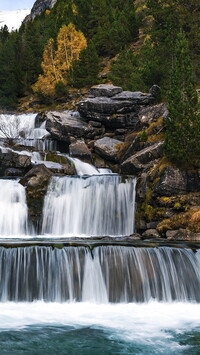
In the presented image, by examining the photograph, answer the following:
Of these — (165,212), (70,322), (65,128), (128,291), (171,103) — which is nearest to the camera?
(70,322)

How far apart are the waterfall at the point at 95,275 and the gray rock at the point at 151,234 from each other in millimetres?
5215

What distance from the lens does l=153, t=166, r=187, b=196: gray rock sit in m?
20.9

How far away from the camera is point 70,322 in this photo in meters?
11.9

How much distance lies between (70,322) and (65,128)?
24343 mm

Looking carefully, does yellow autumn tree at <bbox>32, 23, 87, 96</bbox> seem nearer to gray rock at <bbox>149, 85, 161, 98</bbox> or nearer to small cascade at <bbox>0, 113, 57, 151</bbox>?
small cascade at <bbox>0, 113, 57, 151</bbox>

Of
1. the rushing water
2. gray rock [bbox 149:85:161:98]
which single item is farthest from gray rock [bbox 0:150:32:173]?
gray rock [bbox 149:85:161:98]

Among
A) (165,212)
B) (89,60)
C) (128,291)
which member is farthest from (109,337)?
(89,60)

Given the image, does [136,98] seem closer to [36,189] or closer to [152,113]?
[152,113]

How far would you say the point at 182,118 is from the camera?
21.7 metres

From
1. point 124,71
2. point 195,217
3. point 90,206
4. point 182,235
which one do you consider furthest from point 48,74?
point 182,235

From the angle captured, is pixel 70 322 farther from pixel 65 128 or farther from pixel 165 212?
pixel 65 128

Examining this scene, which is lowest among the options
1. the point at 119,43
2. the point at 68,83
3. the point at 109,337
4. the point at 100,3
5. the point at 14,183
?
the point at 109,337

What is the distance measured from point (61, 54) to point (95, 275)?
54523mm

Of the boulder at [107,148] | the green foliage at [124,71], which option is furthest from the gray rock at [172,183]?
the green foliage at [124,71]
